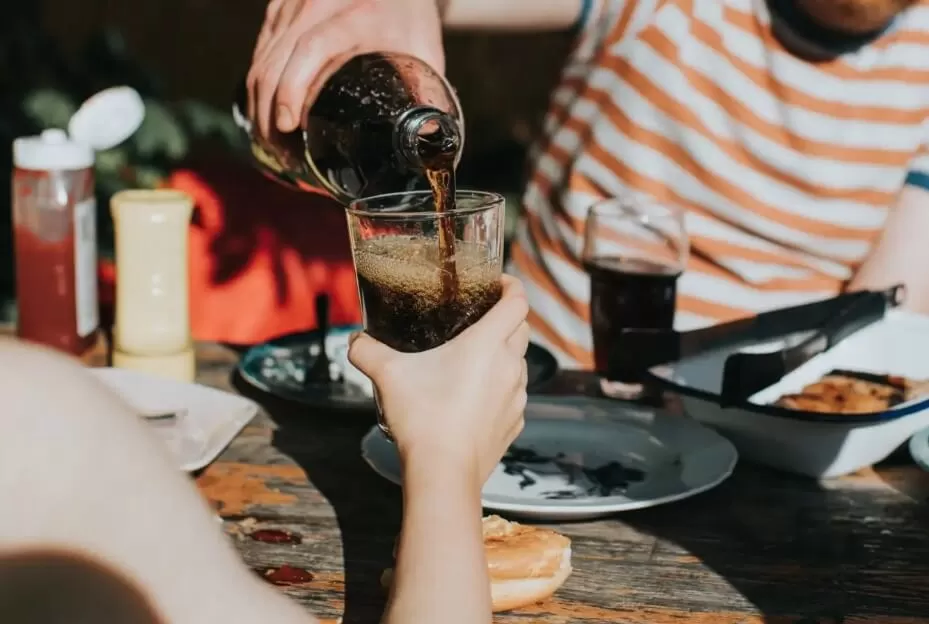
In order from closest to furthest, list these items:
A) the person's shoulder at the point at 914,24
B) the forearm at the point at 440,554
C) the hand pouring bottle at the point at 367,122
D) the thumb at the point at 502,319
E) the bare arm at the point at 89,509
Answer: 1. the bare arm at the point at 89,509
2. the forearm at the point at 440,554
3. the thumb at the point at 502,319
4. the hand pouring bottle at the point at 367,122
5. the person's shoulder at the point at 914,24

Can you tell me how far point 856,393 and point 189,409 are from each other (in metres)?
0.89

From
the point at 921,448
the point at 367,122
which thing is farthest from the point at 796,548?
the point at 367,122

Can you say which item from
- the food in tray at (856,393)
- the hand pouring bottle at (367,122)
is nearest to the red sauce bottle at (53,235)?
the hand pouring bottle at (367,122)

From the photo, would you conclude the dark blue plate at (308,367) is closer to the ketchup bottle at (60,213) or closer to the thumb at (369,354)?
the ketchup bottle at (60,213)

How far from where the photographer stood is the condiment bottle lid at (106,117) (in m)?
1.69

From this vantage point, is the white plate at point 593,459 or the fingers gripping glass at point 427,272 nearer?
the fingers gripping glass at point 427,272

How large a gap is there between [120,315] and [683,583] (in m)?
1.00

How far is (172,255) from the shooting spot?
1693mm

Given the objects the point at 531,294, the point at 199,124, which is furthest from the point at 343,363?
the point at 199,124

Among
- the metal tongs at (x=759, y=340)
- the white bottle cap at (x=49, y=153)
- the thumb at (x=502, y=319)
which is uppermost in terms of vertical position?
the white bottle cap at (x=49, y=153)

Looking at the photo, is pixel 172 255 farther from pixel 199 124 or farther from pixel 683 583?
pixel 199 124

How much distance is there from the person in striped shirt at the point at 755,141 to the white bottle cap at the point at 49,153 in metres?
0.76

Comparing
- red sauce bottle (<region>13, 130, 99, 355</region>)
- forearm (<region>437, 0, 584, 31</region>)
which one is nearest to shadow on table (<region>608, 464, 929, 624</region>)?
red sauce bottle (<region>13, 130, 99, 355</region>)

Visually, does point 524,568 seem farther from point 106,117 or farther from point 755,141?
point 755,141
